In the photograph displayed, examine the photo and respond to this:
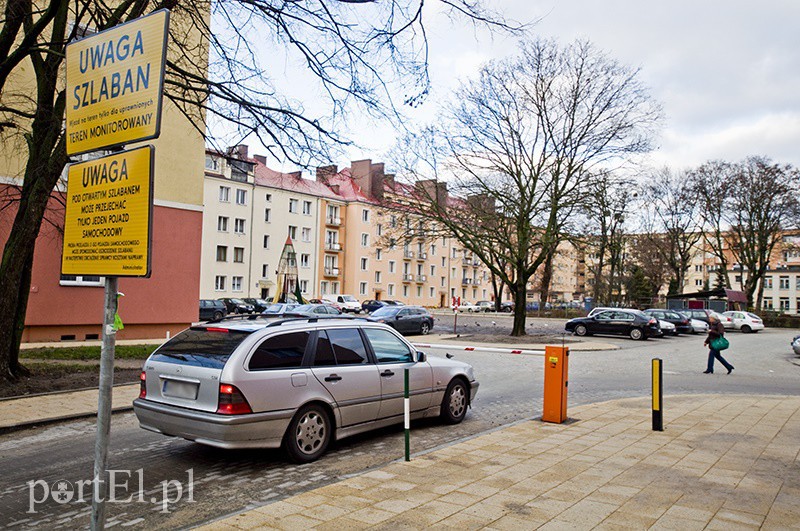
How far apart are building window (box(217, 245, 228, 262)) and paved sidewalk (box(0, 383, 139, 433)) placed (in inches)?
1863

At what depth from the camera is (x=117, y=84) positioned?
349cm

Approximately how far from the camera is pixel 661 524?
4.60 metres

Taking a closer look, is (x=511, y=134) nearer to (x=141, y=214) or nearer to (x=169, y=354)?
(x=169, y=354)

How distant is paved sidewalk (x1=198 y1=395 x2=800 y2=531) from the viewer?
4.65 meters

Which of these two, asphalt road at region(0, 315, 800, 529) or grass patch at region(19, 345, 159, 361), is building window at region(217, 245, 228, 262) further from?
asphalt road at region(0, 315, 800, 529)

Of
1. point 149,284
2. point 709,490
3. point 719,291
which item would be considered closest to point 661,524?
point 709,490

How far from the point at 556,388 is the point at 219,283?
2043 inches

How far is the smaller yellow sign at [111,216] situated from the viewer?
325 cm

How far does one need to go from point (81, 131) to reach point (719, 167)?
2112 inches

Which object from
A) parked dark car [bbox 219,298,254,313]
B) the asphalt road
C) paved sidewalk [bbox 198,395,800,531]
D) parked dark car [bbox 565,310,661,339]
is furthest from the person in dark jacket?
parked dark car [bbox 219,298,254,313]

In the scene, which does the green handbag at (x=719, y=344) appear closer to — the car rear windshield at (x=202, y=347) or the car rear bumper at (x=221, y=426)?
the car rear bumper at (x=221, y=426)

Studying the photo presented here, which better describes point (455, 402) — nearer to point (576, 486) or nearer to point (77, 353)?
point (576, 486)

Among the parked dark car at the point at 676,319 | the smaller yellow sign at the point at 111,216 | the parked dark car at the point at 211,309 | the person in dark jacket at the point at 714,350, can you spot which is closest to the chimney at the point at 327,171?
the smaller yellow sign at the point at 111,216

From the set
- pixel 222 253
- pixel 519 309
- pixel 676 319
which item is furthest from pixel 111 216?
pixel 222 253
